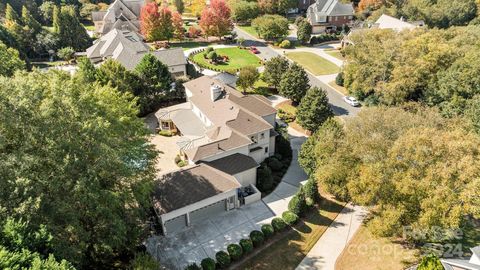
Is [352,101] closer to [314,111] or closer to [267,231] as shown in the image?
[314,111]

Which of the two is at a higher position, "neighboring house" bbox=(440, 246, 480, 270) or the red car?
the red car

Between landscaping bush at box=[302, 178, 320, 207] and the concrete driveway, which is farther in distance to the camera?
landscaping bush at box=[302, 178, 320, 207]

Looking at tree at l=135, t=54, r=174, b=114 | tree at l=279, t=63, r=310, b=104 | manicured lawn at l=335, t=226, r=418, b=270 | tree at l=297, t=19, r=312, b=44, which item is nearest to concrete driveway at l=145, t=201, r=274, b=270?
manicured lawn at l=335, t=226, r=418, b=270

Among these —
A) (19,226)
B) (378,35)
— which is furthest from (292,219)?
(378,35)

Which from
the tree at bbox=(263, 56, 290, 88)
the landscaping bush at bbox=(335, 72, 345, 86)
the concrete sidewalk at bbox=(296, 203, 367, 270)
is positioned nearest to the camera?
the concrete sidewalk at bbox=(296, 203, 367, 270)

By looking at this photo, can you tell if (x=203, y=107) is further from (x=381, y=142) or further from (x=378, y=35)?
(x=378, y=35)

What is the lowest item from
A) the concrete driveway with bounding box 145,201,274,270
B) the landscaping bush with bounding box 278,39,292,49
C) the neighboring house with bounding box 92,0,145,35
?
the concrete driveway with bounding box 145,201,274,270

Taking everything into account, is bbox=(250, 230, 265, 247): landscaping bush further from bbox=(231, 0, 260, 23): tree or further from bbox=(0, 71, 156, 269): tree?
bbox=(231, 0, 260, 23): tree

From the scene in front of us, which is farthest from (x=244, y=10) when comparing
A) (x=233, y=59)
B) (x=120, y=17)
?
(x=120, y=17)
